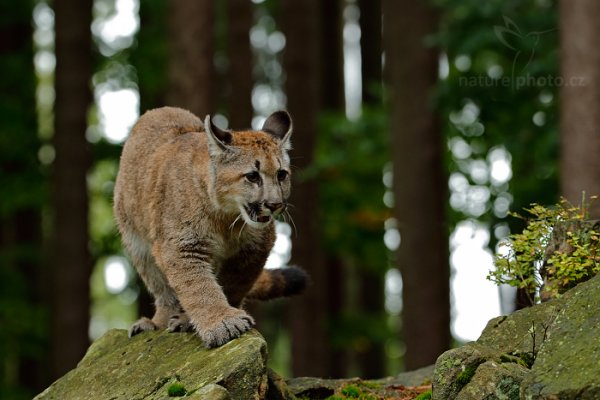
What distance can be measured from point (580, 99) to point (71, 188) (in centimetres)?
887

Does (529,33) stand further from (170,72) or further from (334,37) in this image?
(334,37)

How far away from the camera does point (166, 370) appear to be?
24.3 feet

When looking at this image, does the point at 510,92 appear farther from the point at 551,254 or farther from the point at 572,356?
the point at 572,356

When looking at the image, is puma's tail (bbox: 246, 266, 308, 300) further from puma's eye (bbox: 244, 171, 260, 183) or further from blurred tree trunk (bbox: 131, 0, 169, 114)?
blurred tree trunk (bbox: 131, 0, 169, 114)

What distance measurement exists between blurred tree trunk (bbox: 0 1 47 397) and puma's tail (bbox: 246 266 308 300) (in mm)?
11263

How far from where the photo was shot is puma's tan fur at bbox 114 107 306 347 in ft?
25.1

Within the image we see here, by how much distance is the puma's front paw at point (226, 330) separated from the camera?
7324mm

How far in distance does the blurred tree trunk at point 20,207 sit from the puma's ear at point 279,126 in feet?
38.9

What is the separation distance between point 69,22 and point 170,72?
4.02 metres

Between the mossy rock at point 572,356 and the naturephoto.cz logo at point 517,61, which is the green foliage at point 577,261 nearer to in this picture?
the mossy rock at point 572,356

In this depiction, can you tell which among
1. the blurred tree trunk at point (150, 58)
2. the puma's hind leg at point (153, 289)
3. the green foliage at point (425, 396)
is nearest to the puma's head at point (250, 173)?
the puma's hind leg at point (153, 289)

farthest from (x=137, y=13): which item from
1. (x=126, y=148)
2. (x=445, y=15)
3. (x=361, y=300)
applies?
(x=126, y=148)

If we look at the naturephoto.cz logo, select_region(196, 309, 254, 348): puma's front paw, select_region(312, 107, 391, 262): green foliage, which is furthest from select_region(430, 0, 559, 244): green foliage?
select_region(196, 309, 254, 348): puma's front paw

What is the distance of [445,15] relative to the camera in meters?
17.3
